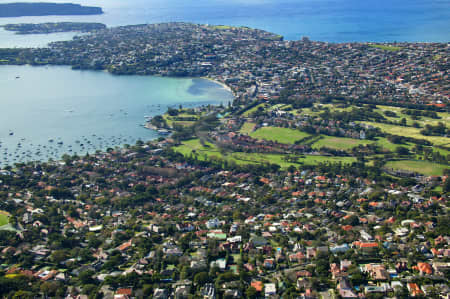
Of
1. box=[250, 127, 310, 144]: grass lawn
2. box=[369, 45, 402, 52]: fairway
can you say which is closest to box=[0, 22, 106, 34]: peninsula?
box=[369, 45, 402, 52]: fairway

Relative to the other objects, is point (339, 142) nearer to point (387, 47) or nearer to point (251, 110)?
point (251, 110)

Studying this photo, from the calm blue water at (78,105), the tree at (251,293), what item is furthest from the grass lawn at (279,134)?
the tree at (251,293)

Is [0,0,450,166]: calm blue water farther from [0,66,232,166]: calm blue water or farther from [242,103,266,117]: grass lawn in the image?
[242,103,266,117]: grass lawn

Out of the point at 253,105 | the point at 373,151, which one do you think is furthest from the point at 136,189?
the point at 253,105

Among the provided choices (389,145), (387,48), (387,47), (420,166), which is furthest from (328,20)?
(420,166)

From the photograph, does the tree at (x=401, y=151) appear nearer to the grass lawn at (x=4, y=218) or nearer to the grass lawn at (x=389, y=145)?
the grass lawn at (x=389, y=145)
